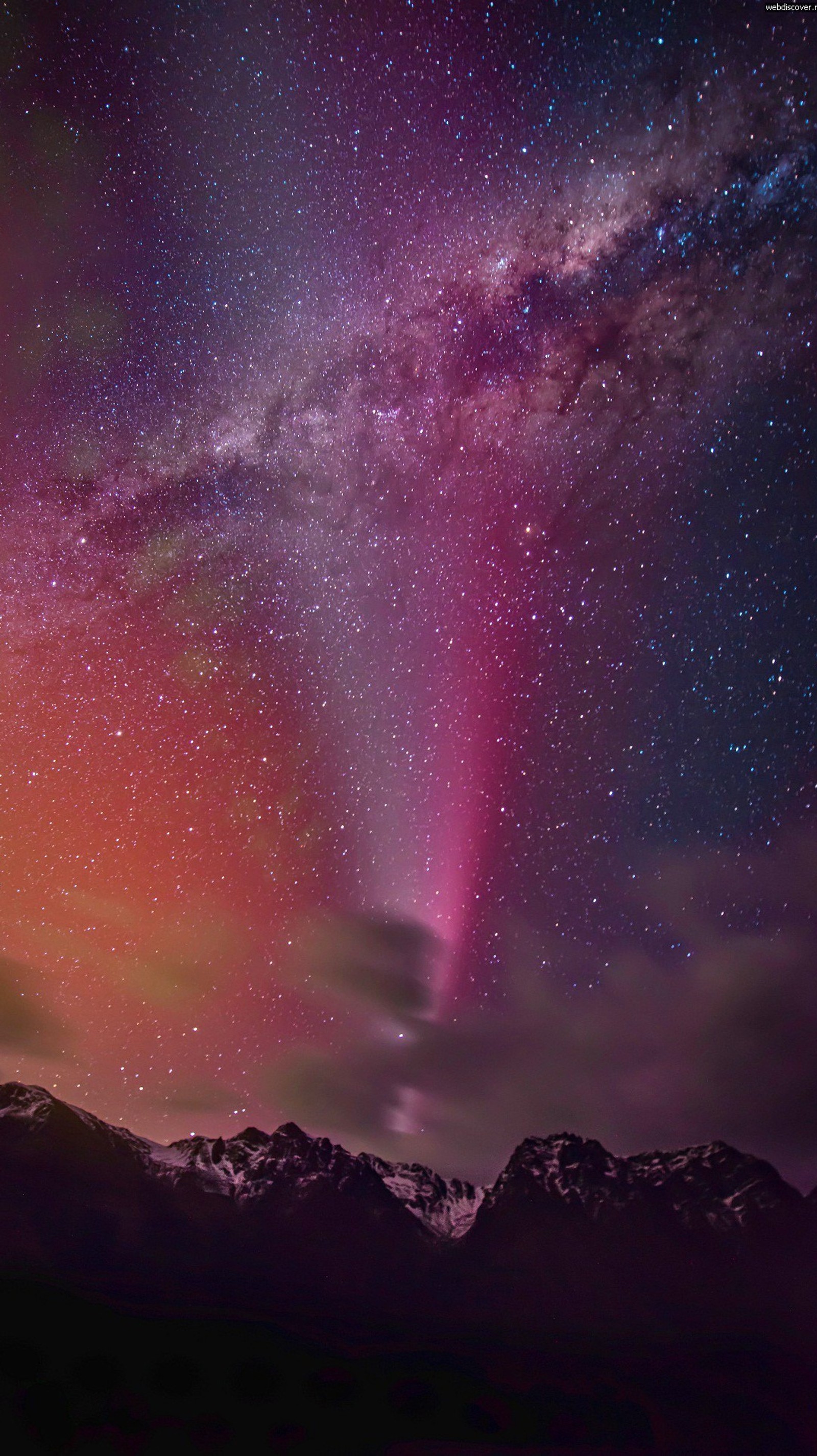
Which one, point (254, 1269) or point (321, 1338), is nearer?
point (321, 1338)

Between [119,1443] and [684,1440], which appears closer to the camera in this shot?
[119,1443]

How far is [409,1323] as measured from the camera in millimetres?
127938

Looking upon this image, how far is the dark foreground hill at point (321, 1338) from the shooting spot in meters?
69.3

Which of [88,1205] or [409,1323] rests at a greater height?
Result: [88,1205]

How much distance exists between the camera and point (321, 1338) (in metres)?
106

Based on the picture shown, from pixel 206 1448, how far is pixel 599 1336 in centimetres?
11164

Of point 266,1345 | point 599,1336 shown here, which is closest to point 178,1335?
point 266,1345

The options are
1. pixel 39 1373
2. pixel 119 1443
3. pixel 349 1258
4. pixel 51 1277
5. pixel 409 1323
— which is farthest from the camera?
pixel 349 1258

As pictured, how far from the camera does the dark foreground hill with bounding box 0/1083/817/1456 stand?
6931cm

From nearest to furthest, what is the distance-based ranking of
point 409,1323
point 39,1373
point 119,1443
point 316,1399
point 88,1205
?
point 119,1443 < point 39,1373 < point 316,1399 < point 409,1323 < point 88,1205

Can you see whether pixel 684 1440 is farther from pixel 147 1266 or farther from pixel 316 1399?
pixel 147 1266

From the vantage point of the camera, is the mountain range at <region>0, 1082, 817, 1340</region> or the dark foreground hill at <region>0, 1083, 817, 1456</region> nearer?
the dark foreground hill at <region>0, 1083, 817, 1456</region>

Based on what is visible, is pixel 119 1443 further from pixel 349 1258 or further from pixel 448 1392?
pixel 349 1258

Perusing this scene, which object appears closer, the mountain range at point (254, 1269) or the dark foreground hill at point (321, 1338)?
the dark foreground hill at point (321, 1338)
